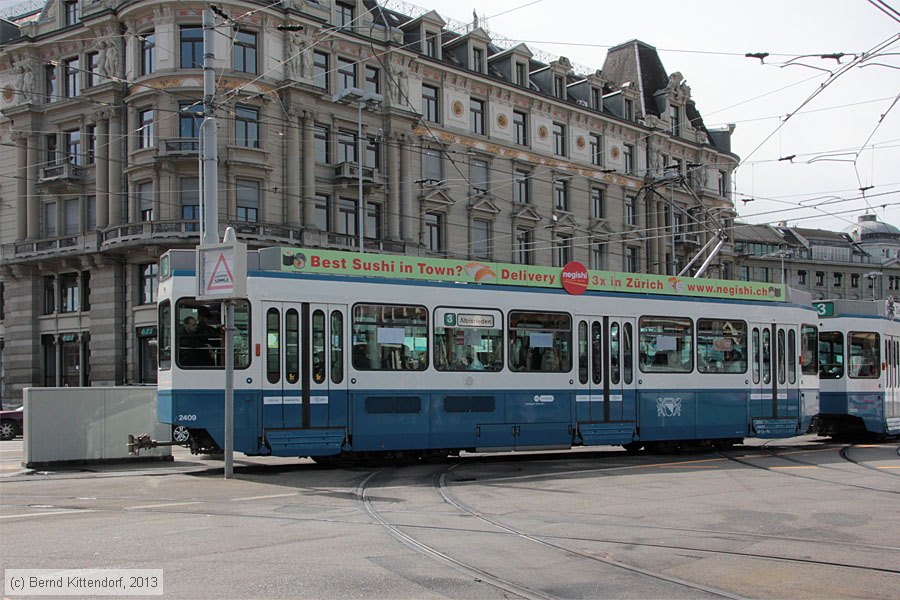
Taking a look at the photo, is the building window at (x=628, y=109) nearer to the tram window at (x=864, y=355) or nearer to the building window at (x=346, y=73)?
the building window at (x=346, y=73)

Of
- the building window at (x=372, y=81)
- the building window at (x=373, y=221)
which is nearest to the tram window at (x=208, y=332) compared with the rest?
the building window at (x=373, y=221)

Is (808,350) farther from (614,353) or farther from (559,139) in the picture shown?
(559,139)

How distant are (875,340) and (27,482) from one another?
64.5ft

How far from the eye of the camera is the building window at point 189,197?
3656cm

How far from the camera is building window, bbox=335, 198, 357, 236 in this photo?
133 feet

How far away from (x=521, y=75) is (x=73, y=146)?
23144 mm

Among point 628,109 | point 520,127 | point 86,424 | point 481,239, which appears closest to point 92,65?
point 481,239

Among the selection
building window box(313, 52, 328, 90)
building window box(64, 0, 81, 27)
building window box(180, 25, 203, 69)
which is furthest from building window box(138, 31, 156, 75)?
building window box(313, 52, 328, 90)

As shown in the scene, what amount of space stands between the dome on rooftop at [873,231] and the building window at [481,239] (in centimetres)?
6569

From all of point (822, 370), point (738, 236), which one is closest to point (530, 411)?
point (822, 370)

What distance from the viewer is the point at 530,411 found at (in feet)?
54.0

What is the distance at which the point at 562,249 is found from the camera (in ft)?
163

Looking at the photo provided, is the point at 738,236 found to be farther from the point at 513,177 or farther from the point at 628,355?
the point at 628,355

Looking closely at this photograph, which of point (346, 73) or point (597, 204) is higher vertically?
point (346, 73)
